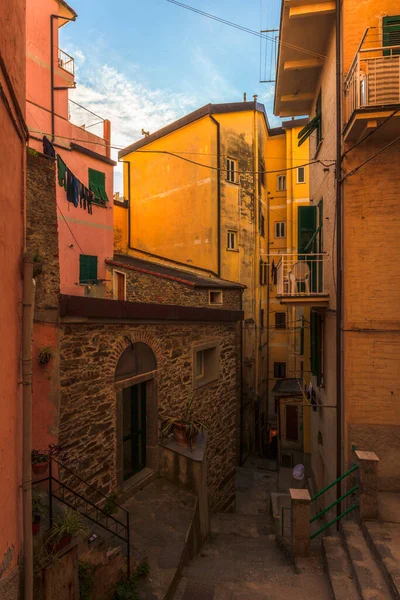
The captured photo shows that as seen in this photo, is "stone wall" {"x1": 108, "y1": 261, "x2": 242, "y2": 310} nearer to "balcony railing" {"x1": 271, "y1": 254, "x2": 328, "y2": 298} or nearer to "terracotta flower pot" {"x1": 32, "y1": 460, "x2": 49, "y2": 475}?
"balcony railing" {"x1": 271, "y1": 254, "x2": 328, "y2": 298}

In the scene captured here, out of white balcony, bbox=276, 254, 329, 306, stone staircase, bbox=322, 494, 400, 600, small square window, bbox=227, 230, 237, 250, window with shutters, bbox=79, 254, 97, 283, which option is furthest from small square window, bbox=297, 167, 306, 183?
stone staircase, bbox=322, 494, 400, 600

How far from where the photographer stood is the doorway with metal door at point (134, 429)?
26.0 ft

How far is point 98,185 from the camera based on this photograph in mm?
15891

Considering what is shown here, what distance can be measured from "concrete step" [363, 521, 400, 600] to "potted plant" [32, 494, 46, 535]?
15.1 feet

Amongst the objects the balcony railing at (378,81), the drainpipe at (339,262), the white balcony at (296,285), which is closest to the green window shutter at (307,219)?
the white balcony at (296,285)

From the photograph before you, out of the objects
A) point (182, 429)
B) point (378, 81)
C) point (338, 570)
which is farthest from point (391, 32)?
point (338, 570)

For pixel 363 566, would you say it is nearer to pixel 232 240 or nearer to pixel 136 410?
pixel 136 410

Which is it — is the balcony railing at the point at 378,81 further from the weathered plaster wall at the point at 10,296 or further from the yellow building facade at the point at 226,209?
the yellow building facade at the point at 226,209

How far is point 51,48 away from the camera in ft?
47.0

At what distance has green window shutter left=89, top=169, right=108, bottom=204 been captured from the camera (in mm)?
15531

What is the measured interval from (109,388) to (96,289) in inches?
344

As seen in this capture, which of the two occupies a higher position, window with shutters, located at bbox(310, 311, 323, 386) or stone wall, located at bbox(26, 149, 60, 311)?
stone wall, located at bbox(26, 149, 60, 311)

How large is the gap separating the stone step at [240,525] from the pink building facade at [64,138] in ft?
30.7

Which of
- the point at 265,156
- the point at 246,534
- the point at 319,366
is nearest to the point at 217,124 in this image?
the point at 265,156
